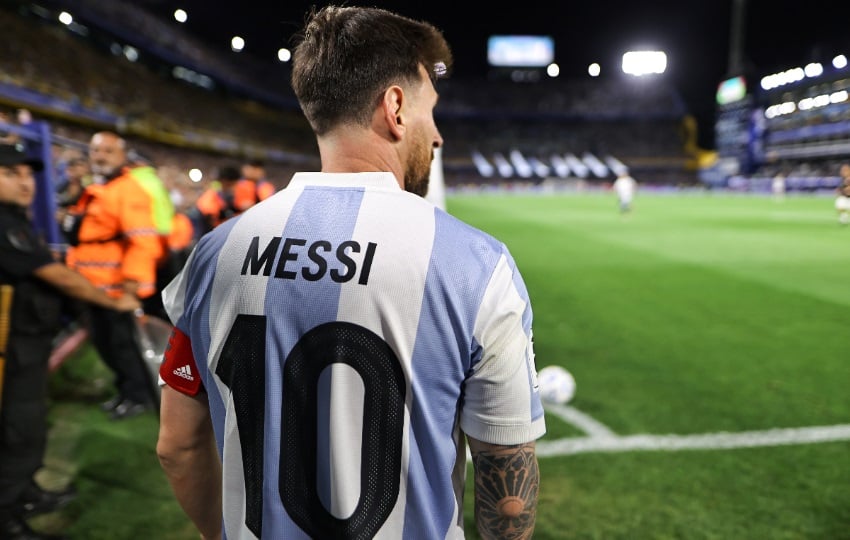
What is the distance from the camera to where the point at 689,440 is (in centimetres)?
425

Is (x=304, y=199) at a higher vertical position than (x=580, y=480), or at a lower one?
higher

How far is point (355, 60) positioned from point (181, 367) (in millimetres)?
823

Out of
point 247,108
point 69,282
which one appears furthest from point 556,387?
point 247,108

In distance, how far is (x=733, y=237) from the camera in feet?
52.7

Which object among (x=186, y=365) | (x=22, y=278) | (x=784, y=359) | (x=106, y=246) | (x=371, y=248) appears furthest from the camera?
(x=784, y=359)

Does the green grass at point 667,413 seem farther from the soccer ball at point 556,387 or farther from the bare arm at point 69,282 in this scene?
the bare arm at point 69,282

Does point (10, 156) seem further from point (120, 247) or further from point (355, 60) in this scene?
point (355, 60)

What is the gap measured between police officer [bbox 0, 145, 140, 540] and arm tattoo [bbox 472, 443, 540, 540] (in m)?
2.72

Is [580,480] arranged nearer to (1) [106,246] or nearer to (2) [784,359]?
(2) [784,359]

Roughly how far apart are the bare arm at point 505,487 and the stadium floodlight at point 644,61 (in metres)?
68.6

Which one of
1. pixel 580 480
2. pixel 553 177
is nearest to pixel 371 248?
pixel 580 480

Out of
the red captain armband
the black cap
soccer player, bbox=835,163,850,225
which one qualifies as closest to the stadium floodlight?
soccer player, bbox=835,163,850,225

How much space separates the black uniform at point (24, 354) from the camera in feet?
10.2

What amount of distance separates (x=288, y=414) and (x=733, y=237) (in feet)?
55.8
